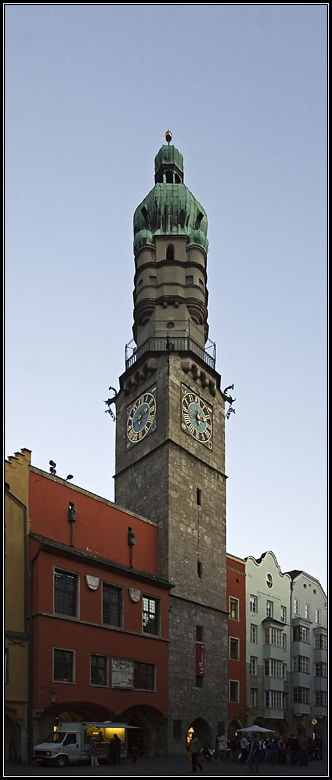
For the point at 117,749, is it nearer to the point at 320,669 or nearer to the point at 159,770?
the point at 159,770

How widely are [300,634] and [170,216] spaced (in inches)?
1154

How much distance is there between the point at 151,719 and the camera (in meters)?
35.8

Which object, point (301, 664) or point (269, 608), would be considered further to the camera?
point (301, 664)

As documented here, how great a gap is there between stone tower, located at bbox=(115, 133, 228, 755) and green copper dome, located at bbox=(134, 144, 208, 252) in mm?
75

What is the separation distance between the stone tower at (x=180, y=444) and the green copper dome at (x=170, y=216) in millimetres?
75

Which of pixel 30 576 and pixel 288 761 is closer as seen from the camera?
pixel 30 576

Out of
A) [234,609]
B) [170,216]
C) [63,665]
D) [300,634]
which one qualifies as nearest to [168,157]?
[170,216]

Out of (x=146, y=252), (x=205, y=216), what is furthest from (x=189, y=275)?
(x=205, y=216)

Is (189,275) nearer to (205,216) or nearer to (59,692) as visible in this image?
(205,216)

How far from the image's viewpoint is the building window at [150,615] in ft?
119

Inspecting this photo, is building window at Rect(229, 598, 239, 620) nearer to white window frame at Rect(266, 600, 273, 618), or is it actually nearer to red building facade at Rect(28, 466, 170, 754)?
white window frame at Rect(266, 600, 273, 618)

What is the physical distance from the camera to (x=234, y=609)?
4528cm

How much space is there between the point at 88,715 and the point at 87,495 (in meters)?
9.31

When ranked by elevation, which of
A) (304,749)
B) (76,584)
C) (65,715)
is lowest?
(304,749)
